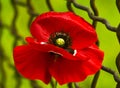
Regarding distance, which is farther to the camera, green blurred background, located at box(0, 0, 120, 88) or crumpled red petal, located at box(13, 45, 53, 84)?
green blurred background, located at box(0, 0, 120, 88)

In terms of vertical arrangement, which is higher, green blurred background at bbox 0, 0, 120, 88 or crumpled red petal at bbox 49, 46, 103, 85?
crumpled red petal at bbox 49, 46, 103, 85

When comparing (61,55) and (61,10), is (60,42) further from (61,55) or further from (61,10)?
(61,10)

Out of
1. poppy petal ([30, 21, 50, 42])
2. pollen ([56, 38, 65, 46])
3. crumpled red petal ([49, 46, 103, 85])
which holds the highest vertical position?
pollen ([56, 38, 65, 46])

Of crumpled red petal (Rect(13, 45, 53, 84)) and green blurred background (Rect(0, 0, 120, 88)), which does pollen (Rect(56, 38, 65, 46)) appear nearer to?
crumpled red petal (Rect(13, 45, 53, 84))

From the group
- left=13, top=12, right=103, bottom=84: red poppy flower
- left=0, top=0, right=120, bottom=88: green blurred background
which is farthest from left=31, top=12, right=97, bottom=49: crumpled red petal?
left=0, top=0, right=120, bottom=88: green blurred background

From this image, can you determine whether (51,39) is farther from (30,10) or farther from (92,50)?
(30,10)

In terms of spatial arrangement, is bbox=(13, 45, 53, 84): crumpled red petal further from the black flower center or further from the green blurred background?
the green blurred background
